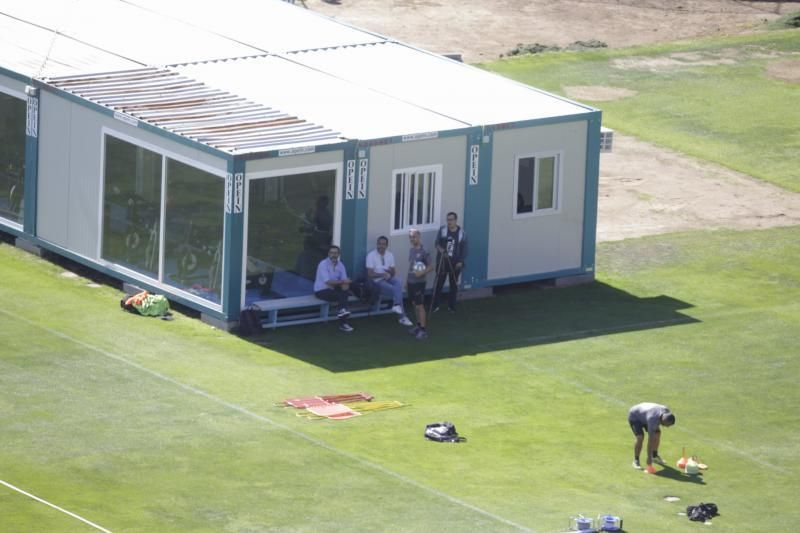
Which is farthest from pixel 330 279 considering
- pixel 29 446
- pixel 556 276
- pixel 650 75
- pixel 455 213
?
pixel 650 75

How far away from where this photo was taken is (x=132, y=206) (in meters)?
32.5

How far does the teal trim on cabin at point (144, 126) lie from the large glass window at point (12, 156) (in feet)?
3.90

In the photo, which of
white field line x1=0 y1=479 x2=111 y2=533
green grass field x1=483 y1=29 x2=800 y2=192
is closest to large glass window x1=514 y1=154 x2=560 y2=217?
green grass field x1=483 y1=29 x2=800 y2=192

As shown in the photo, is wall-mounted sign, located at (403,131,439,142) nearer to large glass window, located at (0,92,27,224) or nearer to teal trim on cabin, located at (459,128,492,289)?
teal trim on cabin, located at (459,128,492,289)

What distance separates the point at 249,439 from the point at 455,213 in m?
8.39

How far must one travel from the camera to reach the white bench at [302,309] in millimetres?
31094

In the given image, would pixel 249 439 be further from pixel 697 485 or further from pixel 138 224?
pixel 138 224

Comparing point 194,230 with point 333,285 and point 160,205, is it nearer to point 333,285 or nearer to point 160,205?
point 160,205

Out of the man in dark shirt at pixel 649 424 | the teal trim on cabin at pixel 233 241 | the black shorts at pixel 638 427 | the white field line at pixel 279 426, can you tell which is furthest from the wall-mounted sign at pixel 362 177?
the black shorts at pixel 638 427

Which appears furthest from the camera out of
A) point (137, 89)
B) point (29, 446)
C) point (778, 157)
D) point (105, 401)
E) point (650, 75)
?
point (650, 75)

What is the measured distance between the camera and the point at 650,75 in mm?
51938

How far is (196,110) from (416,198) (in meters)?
4.02

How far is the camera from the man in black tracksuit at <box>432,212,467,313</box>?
32.5m

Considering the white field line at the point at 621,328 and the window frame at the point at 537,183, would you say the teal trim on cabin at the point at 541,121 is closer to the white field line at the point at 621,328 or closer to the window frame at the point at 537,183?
the window frame at the point at 537,183
